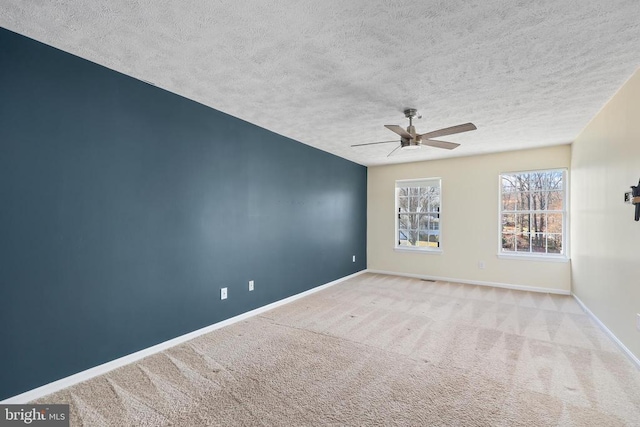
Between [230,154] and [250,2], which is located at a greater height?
[250,2]

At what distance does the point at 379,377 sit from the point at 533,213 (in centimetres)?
443

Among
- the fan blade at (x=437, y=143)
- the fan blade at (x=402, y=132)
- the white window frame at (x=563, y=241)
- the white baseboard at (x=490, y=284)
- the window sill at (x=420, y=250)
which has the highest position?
the fan blade at (x=402, y=132)

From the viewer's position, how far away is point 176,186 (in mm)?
2855

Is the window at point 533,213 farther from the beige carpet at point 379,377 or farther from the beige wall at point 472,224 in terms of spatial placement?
the beige carpet at point 379,377

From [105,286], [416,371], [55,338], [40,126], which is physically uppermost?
[40,126]

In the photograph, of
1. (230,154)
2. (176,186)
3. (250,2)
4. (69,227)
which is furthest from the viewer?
(230,154)

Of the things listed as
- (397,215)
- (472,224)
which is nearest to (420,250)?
(397,215)

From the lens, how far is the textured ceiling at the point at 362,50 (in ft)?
5.50

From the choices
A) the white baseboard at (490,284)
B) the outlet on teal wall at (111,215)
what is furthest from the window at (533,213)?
the outlet on teal wall at (111,215)

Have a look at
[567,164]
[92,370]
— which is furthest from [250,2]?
[567,164]

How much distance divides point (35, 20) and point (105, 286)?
6.12ft

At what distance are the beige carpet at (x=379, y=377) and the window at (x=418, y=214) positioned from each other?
8.02ft

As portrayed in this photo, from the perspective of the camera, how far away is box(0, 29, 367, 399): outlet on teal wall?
1.93m

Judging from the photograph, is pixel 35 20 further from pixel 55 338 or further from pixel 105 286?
pixel 55 338
